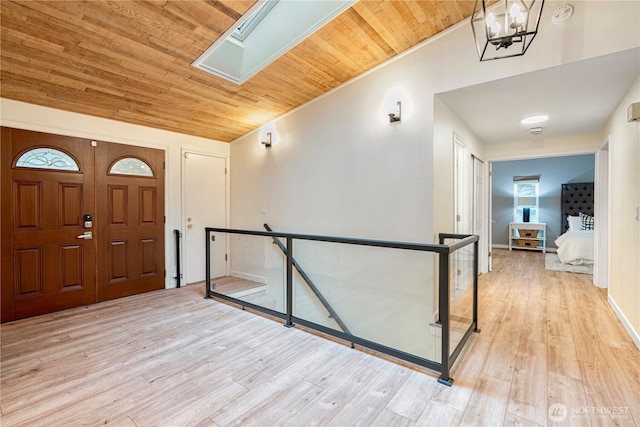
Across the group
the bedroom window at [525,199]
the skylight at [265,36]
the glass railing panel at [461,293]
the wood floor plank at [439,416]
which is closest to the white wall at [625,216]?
the glass railing panel at [461,293]

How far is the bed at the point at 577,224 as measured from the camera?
595 centimetres

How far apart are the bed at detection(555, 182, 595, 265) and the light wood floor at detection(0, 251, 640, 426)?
3.31 m

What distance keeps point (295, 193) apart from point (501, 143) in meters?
3.95

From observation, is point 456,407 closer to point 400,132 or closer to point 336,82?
point 400,132

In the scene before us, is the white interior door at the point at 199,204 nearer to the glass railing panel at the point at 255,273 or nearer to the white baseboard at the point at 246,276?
the glass railing panel at the point at 255,273

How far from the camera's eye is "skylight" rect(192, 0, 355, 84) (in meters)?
2.71

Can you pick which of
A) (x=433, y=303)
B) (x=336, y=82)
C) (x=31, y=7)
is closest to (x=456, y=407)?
(x=433, y=303)

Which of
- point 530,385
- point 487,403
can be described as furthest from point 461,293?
point 487,403

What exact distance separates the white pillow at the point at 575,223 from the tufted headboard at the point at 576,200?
0.55 m

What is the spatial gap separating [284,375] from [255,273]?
1.99 metres

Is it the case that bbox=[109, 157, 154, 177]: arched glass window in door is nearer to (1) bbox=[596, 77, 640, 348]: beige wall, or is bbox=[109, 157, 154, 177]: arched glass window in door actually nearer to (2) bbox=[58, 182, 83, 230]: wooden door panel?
(2) bbox=[58, 182, 83, 230]: wooden door panel

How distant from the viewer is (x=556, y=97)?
3109 mm

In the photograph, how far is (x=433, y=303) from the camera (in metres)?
2.81

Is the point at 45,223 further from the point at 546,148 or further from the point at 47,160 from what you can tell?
the point at 546,148
